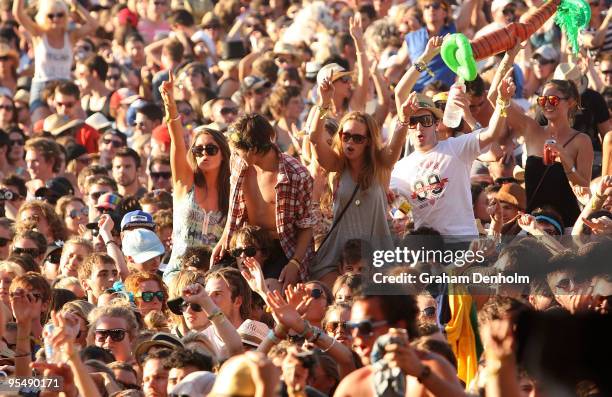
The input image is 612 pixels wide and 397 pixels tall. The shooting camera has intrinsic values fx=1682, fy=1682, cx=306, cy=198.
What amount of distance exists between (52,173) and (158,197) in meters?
2.49

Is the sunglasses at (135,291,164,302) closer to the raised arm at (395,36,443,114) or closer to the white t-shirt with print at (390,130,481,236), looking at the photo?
the white t-shirt with print at (390,130,481,236)

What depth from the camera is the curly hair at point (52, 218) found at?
514 inches

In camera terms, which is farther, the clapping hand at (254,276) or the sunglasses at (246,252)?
the sunglasses at (246,252)

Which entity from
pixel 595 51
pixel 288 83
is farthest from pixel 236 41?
pixel 595 51

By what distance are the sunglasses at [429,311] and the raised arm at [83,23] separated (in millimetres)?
10662

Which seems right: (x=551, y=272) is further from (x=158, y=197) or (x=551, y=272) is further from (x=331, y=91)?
(x=158, y=197)

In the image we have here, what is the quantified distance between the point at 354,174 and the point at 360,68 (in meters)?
2.86

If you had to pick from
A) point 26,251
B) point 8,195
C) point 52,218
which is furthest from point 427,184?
point 8,195

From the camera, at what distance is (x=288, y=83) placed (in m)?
15.5

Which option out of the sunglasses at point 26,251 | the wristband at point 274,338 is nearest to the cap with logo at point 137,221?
the sunglasses at point 26,251

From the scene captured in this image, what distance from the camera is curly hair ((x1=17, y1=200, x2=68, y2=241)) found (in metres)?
13.1

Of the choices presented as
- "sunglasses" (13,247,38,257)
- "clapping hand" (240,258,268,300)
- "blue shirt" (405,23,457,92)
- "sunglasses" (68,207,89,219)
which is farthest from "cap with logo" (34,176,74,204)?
"clapping hand" (240,258,268,300)

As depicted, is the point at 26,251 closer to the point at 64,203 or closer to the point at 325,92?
the point at 64,203

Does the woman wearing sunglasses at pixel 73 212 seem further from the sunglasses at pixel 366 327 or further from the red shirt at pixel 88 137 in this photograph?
the sunglasses at pixel 366 327
